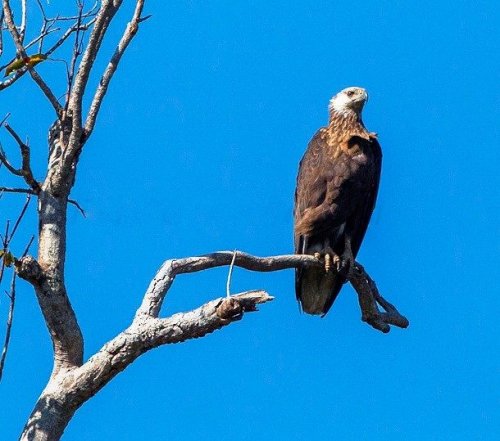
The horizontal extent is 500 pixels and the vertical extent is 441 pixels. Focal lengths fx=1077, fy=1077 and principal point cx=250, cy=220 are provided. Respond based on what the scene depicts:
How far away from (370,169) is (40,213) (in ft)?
9.78

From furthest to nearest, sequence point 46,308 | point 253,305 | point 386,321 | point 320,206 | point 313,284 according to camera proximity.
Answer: point 313,284
point 320,206
point 386,321
point 46,308
point 253,305

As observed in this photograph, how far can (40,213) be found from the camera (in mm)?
4664

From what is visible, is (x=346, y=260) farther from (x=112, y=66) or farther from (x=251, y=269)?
(x=112, y=66)

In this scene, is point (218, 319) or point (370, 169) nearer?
point (218, 319)

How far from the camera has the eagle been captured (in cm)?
695

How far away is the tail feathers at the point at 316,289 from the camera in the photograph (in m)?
7.37

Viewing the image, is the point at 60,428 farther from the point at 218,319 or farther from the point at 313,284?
the point at 313,284

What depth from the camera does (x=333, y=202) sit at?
693 centimetres

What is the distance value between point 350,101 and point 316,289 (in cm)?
142

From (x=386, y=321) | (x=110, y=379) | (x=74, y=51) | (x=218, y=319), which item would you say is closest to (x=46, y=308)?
(x=110, y=379)

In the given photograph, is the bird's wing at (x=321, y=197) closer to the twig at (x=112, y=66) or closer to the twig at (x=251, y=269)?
the twig at (x=251, y=269)

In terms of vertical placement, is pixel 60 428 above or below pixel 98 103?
below

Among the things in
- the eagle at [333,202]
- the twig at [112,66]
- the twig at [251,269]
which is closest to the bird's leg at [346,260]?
the eagle at [333,202]

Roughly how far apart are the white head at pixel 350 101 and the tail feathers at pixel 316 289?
4.10 ft
